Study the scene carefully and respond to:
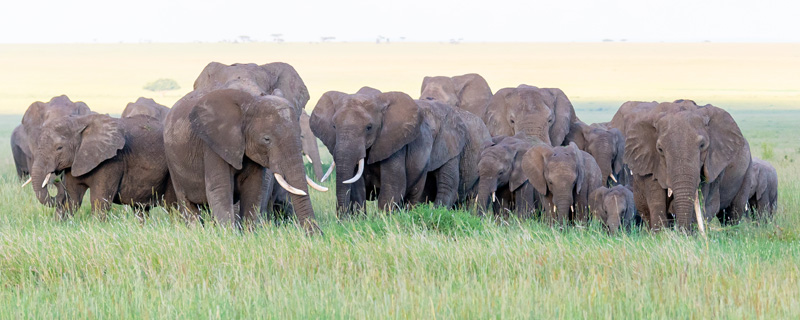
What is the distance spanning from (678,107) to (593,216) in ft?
7.69

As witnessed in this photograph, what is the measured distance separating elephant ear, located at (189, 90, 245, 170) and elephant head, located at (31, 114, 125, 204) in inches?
75.8

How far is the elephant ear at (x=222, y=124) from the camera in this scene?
9664mm

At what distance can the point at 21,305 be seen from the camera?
22.6 feet

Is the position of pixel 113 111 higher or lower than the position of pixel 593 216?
lower

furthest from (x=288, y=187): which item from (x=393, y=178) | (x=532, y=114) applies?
(x=532, y=114)

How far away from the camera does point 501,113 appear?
16.5m

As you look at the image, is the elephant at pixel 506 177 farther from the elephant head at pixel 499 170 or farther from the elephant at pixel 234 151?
the elephant at pixel 234 151

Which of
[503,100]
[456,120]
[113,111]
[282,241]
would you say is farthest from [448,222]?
[113,111]

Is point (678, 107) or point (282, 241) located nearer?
point (282, 241)

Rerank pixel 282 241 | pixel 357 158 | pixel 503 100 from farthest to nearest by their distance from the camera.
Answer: pixel 503 100
pixel 357 158
pixel 282 241

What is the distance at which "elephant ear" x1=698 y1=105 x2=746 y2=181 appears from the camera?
10125mm

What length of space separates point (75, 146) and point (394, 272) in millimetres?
4766

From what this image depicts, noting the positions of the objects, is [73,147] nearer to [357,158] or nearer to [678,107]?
[357,158]

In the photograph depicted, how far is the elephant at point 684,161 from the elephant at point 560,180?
105 cm
